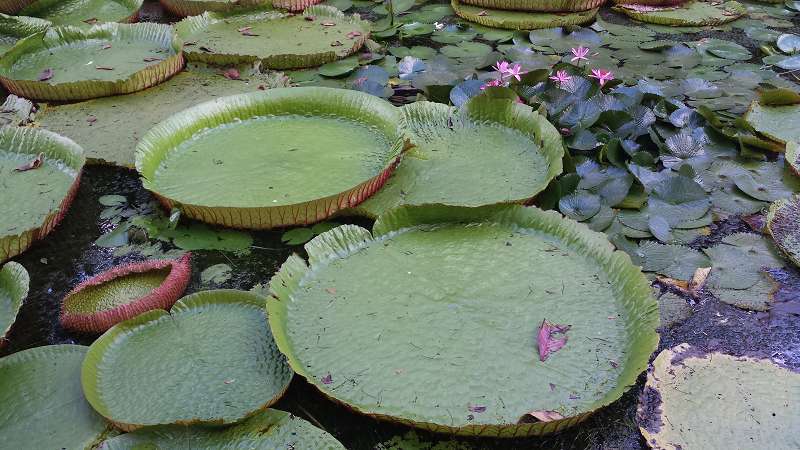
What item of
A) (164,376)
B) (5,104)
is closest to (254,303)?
(164,376)

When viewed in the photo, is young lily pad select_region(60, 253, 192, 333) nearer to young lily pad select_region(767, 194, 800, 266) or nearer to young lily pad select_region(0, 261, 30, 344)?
young lily pad select_region(0, 261, 30, 344)

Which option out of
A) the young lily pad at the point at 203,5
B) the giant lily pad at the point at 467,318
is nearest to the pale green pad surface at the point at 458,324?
the giant lily pad at the point at 467,318

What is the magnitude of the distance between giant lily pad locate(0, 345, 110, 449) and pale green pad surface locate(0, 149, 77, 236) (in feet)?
2.46

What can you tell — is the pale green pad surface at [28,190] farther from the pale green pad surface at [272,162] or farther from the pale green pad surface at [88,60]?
the pale green pad surface at [88,60]

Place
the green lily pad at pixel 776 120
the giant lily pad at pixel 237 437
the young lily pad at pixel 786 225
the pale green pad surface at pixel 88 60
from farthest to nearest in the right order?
1. the pale green pad surface at pixel 88 60
2. the green lily pad at pixel 776 120
3. the young lily pad at pixel 786 225
4. the giant lily pad at pixel 237 437

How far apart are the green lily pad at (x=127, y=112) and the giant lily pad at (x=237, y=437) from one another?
1.64m

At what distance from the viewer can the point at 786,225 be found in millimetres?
2676

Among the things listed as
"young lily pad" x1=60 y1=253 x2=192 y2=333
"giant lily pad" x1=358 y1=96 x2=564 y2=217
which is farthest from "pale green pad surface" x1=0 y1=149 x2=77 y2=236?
"giant lily pad" x1=358 y1=96 x2=564 y2=217

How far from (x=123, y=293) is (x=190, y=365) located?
538 millimetres

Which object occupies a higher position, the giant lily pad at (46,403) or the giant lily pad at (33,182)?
the giant lily pad at (33,182)

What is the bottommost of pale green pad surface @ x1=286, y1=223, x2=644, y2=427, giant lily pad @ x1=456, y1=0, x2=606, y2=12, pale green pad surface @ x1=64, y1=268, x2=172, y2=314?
pale green pad surface @ x1=64, y1=268, x2=172, y2=314

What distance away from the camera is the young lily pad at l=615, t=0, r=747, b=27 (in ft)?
14.9

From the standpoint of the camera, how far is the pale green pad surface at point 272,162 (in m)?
2.76

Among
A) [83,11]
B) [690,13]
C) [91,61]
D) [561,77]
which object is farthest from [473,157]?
[83,11]
